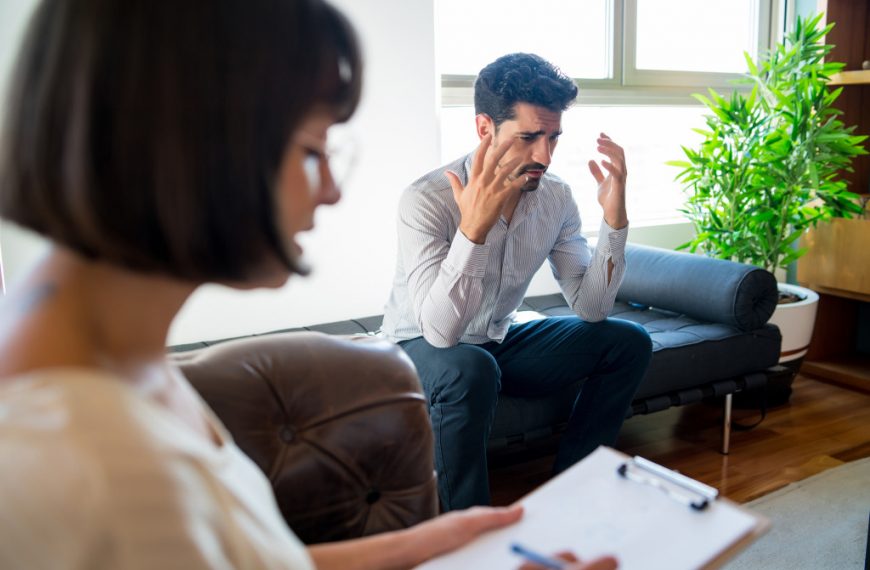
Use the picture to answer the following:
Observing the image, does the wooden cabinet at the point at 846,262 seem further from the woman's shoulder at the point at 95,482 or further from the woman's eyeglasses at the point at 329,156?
the woman's shoulder at the point at 95,482

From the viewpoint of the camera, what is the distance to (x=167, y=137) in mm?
434

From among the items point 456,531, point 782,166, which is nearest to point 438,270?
point 456,531

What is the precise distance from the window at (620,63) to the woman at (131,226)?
226cm

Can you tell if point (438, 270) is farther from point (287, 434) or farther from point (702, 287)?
point (702, 287)

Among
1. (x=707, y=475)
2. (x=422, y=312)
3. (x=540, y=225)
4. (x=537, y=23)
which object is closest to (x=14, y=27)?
(x=422, y=312)

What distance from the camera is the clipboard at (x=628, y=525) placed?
70cm

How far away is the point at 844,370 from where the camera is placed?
294 cm

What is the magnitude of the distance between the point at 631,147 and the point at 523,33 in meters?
0.79

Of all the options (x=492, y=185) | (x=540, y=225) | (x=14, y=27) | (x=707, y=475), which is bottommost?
(x=707, y=475)

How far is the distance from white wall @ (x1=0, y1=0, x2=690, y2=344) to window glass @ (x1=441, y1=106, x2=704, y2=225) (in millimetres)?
321

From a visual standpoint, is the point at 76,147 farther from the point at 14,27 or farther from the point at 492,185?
the point at 14,27

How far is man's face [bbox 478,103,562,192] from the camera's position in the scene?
174 centimetres

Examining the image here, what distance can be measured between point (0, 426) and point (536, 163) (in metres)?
1.49

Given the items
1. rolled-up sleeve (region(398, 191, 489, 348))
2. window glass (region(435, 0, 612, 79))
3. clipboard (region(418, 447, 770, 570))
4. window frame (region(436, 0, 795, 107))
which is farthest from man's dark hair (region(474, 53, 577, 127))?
clipboard (region(418, 447, 770, 570))
